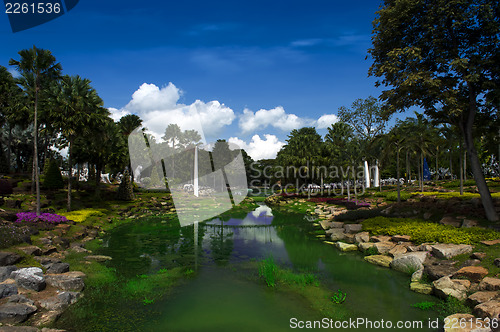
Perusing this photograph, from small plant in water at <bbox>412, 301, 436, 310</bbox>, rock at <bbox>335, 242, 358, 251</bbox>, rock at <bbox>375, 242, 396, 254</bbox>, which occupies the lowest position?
rock at <bbox>335, 242, 358, 251</bbox>

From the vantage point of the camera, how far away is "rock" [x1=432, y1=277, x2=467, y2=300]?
32.2 feet

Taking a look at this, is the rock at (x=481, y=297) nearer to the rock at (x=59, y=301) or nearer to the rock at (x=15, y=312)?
the rock at (x=59, y=301)

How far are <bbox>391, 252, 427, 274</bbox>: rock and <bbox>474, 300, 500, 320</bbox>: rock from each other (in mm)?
4645

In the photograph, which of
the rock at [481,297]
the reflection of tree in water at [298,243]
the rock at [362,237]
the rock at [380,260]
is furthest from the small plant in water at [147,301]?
the rock at [362,237]

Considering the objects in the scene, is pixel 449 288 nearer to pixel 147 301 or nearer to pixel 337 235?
pixel 147 301

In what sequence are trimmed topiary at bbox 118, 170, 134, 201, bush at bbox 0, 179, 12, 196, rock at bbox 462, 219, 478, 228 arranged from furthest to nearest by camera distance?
trimmed topiary at bbox 118, 170, 134, 201 < bush at bbox 0, 179, 12, 196 < rock at bbox 462, 219, 478, 228

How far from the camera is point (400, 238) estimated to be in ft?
55.2

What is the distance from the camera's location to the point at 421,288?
1106cm

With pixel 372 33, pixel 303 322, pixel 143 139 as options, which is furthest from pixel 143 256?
pixel 143 139

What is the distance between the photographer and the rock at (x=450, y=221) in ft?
55.5

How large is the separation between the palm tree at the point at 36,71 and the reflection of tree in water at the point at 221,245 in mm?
14447

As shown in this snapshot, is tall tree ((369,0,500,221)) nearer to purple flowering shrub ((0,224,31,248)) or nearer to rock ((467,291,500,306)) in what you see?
rock ((467,291,500,306))

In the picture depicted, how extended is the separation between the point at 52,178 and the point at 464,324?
42.8 metres

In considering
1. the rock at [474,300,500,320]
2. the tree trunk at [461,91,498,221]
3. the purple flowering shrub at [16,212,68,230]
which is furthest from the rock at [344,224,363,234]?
the purple flowering shrub at [16,212,68,230]
